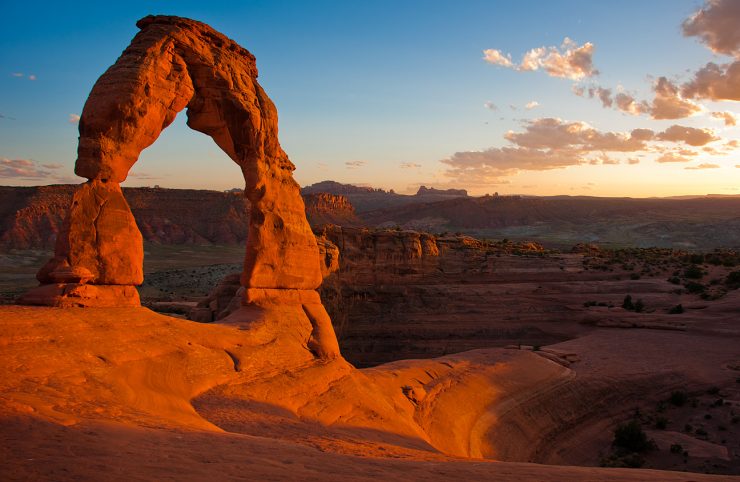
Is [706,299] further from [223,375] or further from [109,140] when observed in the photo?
[109,140]

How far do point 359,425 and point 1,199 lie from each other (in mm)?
81606

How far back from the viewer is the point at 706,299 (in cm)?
2970

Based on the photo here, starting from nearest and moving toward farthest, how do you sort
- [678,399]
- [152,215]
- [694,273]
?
[678,399]
[694,273]
[152,215]

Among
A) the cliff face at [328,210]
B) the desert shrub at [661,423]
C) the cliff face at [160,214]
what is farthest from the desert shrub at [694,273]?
the cliff face at [328,210]

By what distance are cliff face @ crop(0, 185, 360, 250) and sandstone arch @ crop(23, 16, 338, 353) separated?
64.5 metres

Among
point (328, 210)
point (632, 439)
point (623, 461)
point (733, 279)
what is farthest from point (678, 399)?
point (328, 210)

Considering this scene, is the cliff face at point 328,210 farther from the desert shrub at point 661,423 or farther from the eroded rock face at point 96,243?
the eroded rock face at point 96,243

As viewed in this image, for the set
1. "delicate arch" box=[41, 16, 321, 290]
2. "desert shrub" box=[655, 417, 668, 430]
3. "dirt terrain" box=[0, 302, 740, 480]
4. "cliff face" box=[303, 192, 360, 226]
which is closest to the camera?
"dirt terrain" box=[0, 302, 740, 480]

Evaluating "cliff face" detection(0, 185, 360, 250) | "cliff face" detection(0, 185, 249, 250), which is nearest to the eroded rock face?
"cliff face" detection(0, 185, 360, 250)

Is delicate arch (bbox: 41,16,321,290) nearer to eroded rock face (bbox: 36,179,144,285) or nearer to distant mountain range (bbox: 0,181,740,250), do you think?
eroded rock face (bbox: 36,179,144,285)

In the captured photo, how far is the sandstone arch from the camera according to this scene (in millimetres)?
10336

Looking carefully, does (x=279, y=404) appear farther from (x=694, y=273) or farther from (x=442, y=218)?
(x=442, y=218)

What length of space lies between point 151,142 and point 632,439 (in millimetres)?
15578

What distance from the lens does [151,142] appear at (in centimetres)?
1157
